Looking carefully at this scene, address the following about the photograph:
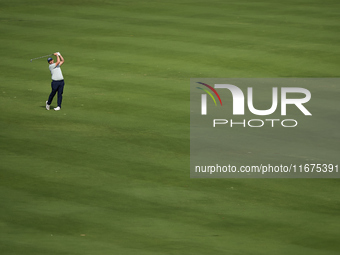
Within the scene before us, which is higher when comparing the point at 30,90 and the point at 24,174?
the point at 30,90

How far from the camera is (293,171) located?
51.2ft

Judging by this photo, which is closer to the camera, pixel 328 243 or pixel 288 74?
pixel 328 243

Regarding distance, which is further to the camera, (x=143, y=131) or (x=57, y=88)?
(x=57, y=88)

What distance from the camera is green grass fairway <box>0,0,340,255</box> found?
12.5 meters

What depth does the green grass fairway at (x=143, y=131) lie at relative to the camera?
12.5 metres

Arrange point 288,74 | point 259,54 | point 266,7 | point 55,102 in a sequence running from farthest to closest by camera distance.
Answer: point 266,7 → point 259,54 → point 288,74 → point 55,102

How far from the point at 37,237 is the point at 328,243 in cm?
506

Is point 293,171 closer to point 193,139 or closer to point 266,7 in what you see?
point 193,139

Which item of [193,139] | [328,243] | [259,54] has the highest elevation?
[259,54]

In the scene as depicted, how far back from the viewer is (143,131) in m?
18.3

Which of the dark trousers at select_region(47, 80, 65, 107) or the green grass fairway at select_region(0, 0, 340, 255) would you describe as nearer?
the green grass fairway at select_region(0, 0, 340, 255)

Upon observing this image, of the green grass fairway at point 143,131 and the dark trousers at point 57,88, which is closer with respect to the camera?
the green grass fairway at point 143,131

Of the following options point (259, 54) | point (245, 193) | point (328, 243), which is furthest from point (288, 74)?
point (328, 243)

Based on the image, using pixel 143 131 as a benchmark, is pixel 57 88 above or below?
above
